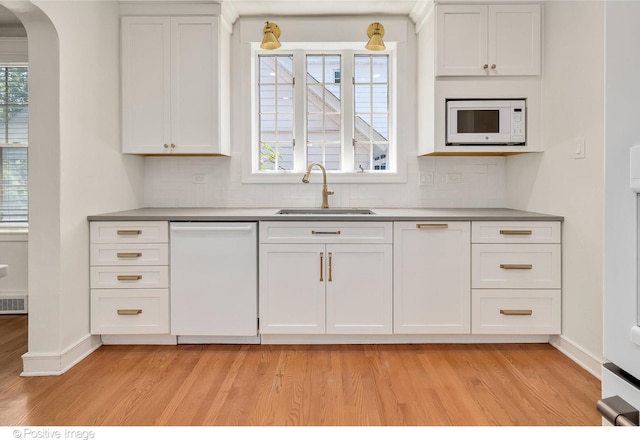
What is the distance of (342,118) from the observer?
360cm

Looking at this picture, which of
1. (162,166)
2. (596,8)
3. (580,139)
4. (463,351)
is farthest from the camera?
(162,166)

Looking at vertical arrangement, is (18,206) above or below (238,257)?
above

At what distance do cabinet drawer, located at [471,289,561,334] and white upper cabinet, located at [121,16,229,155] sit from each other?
2.16 metres

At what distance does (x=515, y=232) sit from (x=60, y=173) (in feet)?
9.18

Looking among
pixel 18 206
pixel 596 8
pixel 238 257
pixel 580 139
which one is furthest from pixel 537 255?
pixel 18 206

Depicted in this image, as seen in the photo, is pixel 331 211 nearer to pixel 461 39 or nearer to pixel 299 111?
pixel 299 111

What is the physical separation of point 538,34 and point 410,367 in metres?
2.45

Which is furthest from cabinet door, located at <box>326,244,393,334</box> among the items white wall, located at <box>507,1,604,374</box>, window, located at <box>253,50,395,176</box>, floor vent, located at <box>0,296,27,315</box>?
floor vent, located at <box>0,296,27,315</box>

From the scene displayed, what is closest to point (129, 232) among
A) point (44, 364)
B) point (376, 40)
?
point (44, 364)

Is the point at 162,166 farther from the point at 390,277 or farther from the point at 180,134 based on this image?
the point at 390,277

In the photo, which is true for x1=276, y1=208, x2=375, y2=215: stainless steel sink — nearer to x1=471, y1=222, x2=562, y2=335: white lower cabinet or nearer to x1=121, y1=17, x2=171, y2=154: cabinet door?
x1=471, y1=222, x2=562, y2=335: white lower cabinet

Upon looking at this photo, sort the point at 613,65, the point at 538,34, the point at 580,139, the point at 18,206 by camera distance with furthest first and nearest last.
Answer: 1. the point at 18,206
2. the point at 538,34
3. the point at 580,139
4. the point at 613,65

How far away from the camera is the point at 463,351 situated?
277 cm

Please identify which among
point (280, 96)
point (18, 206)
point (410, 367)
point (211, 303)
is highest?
point (280, 96)
